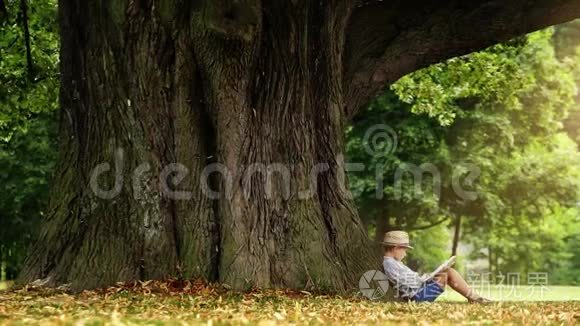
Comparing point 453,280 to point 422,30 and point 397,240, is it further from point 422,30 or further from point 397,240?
point 422,30

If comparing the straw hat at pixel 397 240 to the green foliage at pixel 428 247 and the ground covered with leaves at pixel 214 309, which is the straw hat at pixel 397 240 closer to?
the ground covered with leaves at pixel 214 309

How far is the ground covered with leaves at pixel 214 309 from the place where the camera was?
18.5ft

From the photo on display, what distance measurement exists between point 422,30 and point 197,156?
3.43m

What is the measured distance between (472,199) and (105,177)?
20915 millimetres

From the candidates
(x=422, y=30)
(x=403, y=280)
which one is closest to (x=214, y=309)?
(x=403, y=280)

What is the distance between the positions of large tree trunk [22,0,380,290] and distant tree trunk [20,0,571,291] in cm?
2

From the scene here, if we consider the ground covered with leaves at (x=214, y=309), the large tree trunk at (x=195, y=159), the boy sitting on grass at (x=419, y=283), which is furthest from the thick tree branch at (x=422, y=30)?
the ground covered with leaves at (x=214, y=309)

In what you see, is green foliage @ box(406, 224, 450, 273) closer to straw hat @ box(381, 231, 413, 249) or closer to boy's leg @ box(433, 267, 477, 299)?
straw hat @ box(381, 231, 413, 249)

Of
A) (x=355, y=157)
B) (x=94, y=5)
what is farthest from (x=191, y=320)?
(x=355, y=157)

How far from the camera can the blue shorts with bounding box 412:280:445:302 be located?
9.15 m

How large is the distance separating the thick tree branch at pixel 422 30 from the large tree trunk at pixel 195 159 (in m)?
1.33

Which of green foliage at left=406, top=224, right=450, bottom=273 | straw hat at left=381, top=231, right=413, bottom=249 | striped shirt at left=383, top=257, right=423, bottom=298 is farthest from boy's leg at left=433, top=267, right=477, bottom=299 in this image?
green foliage at left=406, top=224, right=450, bottom=273

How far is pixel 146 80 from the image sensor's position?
8578mm

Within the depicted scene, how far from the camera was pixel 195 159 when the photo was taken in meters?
8.76
